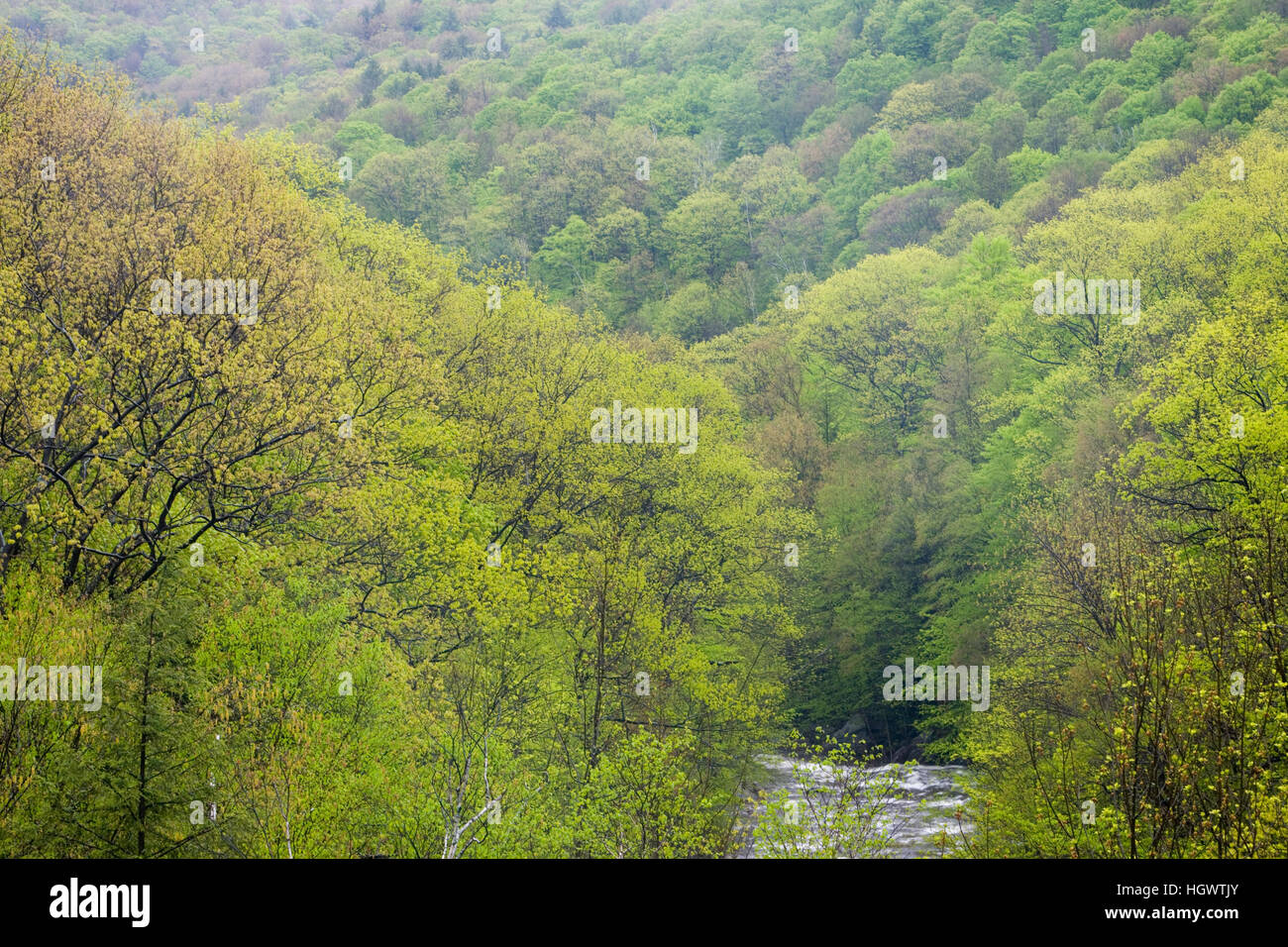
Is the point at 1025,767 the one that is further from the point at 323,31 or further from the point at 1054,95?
the point at 323,31

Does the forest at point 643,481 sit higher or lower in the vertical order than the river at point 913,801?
higher

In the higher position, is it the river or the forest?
the forest

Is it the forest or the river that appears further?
the river

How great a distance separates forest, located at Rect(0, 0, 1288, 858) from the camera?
1694 centimetres

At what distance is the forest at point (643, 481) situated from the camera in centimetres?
1694

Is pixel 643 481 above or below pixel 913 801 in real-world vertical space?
above

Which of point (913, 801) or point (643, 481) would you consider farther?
point (643, 481)

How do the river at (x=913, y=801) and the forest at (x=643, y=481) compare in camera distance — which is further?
the river at (x=913, y=801)

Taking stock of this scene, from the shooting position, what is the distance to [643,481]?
4178 cm

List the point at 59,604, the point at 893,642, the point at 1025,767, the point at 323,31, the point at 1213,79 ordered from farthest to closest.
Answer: the point at 323,31 < the point at 1213,79 < the point at 893,642 < the point at 1025,767 < the point at 59,604
